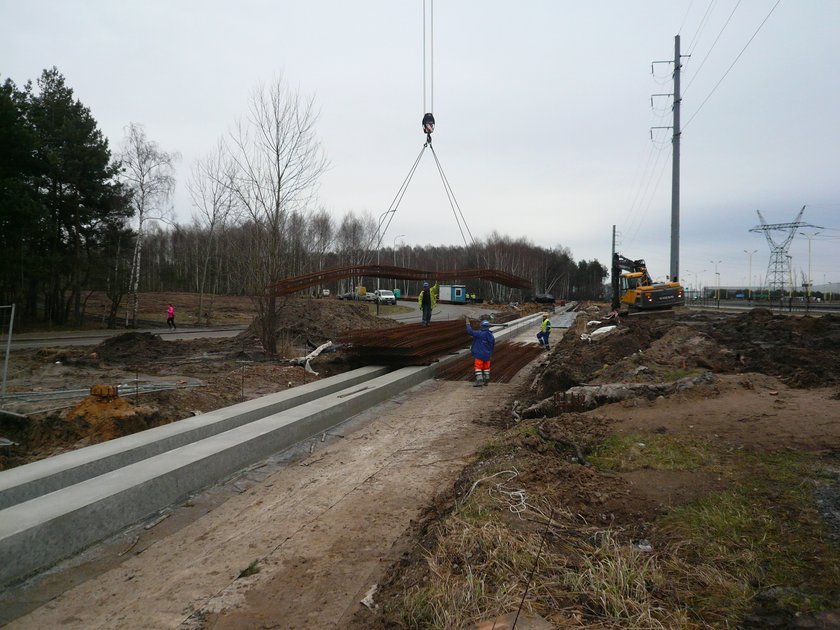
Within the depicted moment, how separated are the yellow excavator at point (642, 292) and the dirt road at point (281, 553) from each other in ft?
66.3

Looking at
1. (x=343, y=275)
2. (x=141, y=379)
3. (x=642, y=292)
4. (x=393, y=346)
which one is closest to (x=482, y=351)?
(x=393, y=346)

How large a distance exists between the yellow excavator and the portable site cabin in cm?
3775

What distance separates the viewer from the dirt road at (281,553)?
11.2ft

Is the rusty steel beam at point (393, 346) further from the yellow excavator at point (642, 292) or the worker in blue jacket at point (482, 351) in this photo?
the yellow excavator at point (642, 292)

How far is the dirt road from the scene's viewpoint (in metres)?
3.42

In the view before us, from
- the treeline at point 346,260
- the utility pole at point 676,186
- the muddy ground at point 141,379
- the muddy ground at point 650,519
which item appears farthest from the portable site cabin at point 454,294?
the muddy ground at point 650,519

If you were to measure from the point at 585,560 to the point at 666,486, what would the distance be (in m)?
1.62

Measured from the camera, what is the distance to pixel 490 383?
41.8ft

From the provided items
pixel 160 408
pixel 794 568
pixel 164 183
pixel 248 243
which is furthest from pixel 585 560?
pixel 164 183

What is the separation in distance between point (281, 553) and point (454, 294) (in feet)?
204

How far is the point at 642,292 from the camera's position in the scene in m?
24.5

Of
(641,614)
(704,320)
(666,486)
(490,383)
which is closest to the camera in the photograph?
(641,614)

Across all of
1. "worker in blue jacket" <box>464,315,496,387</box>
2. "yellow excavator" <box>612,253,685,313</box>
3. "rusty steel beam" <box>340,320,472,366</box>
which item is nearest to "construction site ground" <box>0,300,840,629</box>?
"worker in blue jacket" <box>464,315,496,387</box>

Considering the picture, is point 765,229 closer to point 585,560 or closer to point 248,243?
point 248,243
